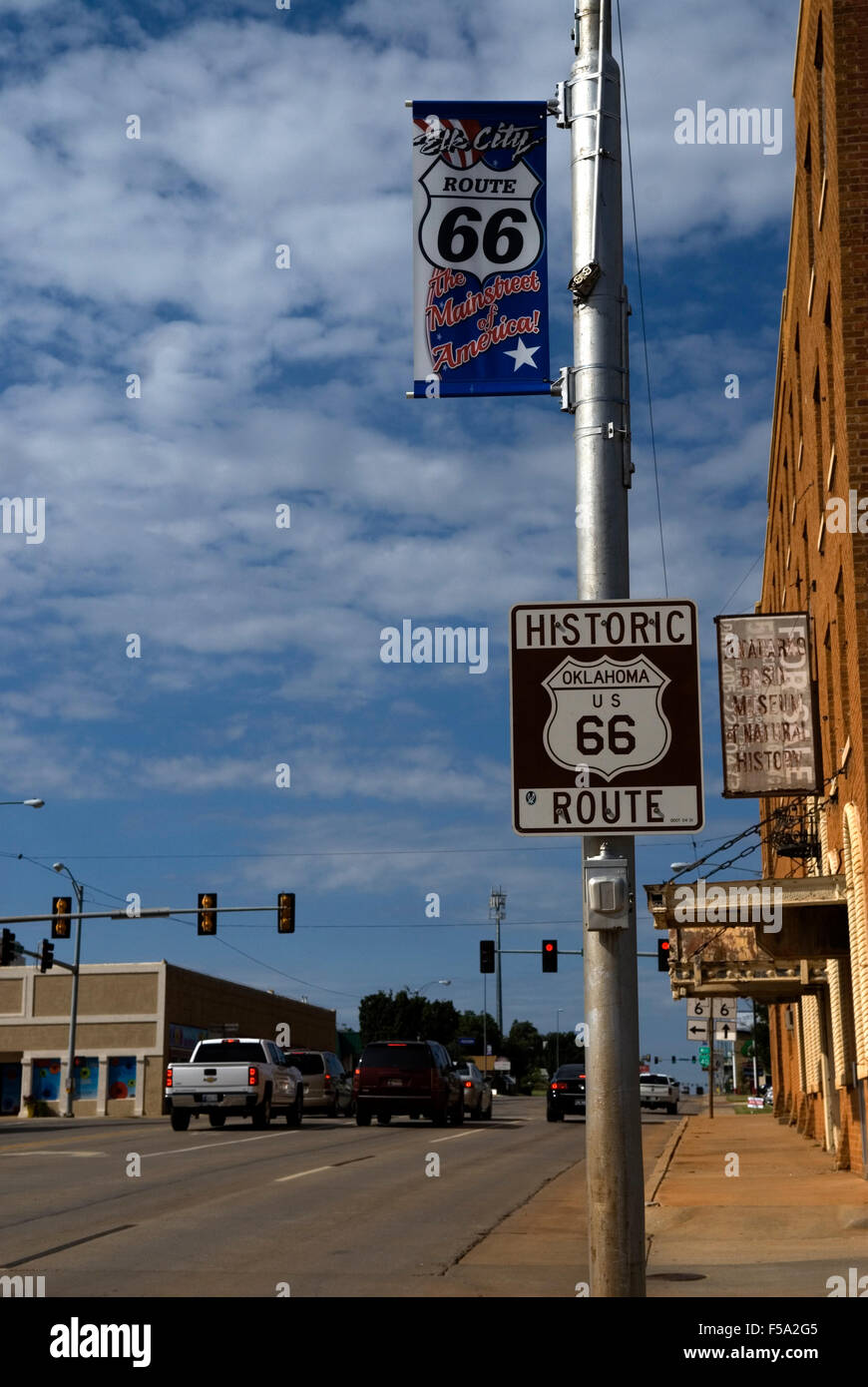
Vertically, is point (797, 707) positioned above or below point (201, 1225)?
above

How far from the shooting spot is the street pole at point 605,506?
18.0ft

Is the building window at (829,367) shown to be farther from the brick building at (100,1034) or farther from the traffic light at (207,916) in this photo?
the brick building at (100,1034)

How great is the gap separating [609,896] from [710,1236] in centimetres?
946

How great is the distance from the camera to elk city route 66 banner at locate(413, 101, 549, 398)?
7.42 meters

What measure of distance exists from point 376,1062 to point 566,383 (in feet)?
93.0

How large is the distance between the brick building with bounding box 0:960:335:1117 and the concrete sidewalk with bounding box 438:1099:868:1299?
4268cm

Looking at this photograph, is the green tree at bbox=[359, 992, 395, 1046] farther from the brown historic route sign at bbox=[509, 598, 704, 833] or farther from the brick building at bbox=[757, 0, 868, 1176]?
the brown historic route sign at bbox=[509, 598, 704, 833]

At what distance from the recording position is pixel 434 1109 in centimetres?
3369

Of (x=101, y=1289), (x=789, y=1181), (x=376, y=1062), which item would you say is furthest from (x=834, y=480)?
(x=376, y=1062)

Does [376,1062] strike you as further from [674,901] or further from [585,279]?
[585,279]

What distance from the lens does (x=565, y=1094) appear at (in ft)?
129

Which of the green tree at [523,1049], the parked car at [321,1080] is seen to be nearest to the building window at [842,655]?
the parked car at [321,1080]

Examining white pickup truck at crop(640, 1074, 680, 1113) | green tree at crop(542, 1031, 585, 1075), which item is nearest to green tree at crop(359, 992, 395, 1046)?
green tree at crop(542, 1031, 585, 1075)

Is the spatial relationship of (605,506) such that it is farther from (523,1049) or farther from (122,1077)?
(523,1049)
